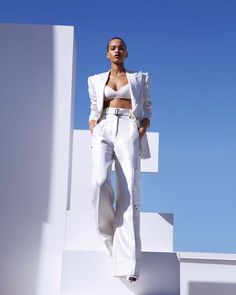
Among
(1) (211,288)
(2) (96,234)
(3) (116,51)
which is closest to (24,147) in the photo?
(2) (96,234)

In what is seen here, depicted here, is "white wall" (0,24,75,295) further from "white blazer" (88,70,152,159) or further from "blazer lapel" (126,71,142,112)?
"blazer lapel" (126,71,142,112)

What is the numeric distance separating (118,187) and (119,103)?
0.61 metres

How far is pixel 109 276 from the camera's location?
4.00 meters

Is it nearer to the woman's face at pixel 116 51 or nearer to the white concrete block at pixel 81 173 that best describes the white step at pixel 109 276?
the white concrete block at pixel 81 173

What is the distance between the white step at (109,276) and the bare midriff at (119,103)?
1033mm

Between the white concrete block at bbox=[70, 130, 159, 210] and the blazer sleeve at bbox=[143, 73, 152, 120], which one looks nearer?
the blazer sleeve at bbox=[143, 73, 152, 120]

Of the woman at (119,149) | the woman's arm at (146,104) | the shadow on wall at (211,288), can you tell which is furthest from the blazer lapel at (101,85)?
the shadow on wall at (211,288)

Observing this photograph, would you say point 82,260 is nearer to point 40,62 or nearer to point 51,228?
point 51,228

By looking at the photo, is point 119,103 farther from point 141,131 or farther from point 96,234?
point 96,234

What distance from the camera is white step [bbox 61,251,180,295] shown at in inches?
156

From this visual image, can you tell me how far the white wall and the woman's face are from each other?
79 centimetres

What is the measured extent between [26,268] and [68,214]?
21.8 inches

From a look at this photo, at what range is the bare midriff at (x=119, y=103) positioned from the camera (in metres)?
4.17

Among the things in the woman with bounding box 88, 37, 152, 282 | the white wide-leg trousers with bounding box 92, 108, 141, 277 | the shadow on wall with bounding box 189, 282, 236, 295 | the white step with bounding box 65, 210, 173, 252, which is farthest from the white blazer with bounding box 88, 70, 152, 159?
the shadow on wall with bounding box 189, 282, 236, 295
